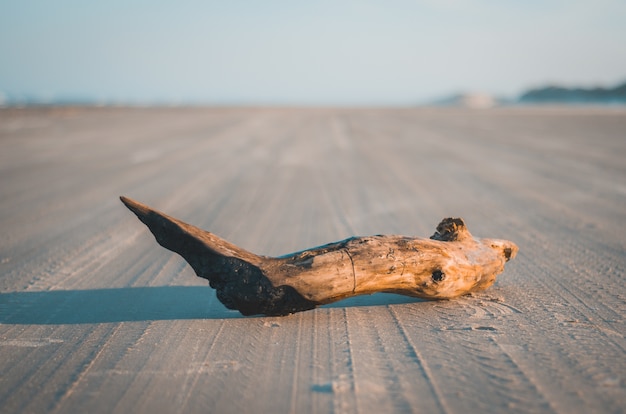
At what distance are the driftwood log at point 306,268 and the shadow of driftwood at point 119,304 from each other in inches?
14.6

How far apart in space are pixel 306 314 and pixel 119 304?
132 centimetres

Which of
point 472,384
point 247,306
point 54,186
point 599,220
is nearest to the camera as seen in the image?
point 472,384

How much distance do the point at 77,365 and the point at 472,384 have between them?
198 centimetres

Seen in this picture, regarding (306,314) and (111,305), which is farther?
(111,305)

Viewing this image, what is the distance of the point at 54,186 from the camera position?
8.62 m

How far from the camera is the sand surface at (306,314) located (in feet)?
7.89

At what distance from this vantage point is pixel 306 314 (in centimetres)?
339

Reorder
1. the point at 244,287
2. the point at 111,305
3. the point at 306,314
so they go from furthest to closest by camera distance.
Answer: the point at 111,305 < the point at 306,314 < the point at 244,287

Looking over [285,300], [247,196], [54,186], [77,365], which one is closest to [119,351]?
[77,365]

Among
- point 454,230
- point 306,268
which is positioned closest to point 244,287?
point 306,268

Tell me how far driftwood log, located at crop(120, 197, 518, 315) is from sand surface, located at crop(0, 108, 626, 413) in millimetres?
200

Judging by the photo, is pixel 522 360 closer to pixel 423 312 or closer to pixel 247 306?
pixel 423 312

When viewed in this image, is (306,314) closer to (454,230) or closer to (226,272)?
(226,272)

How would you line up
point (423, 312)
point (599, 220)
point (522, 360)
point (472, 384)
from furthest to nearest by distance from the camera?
point (599, 220)
point (423, 312)
point (522, 360)
point (472, 384)
